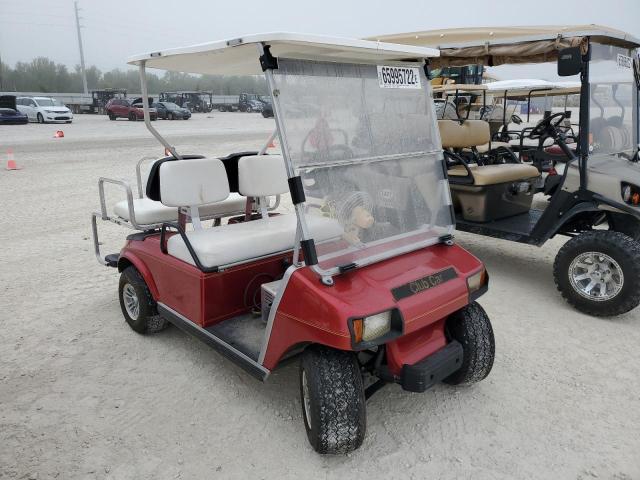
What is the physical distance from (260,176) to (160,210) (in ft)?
2.78

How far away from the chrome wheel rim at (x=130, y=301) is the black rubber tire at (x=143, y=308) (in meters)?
0.03

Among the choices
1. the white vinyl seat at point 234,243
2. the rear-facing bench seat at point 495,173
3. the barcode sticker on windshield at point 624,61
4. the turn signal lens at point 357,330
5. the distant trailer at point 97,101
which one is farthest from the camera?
the distant trailer at point 97,101

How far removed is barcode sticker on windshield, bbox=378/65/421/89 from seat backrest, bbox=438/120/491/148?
2598 millimetres

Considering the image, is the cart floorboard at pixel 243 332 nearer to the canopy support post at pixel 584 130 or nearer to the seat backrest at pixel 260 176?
the seat backrest at pixel 260 176

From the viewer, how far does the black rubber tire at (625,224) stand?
4.13 meters

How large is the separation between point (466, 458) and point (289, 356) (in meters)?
0.97

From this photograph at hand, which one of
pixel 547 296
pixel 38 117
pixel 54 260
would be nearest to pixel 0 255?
pixel 54 260

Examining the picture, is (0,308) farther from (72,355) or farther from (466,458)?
(466,458)

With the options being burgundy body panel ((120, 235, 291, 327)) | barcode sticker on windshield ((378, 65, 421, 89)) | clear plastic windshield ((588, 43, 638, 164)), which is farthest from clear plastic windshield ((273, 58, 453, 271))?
clear plastic windshield ((588, 43, 638, 164))

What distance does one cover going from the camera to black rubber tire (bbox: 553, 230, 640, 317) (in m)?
3.72

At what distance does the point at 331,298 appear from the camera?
7.06ft

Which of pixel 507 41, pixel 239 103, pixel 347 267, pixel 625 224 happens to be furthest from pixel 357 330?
pixel 239 103

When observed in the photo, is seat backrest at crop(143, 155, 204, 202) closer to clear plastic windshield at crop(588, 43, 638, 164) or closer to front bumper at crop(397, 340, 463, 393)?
front bumper at crop(397, 340, 463, 393)

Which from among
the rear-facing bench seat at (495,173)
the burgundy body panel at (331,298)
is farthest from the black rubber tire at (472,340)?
the rear-facing bench seat at (495,173)
